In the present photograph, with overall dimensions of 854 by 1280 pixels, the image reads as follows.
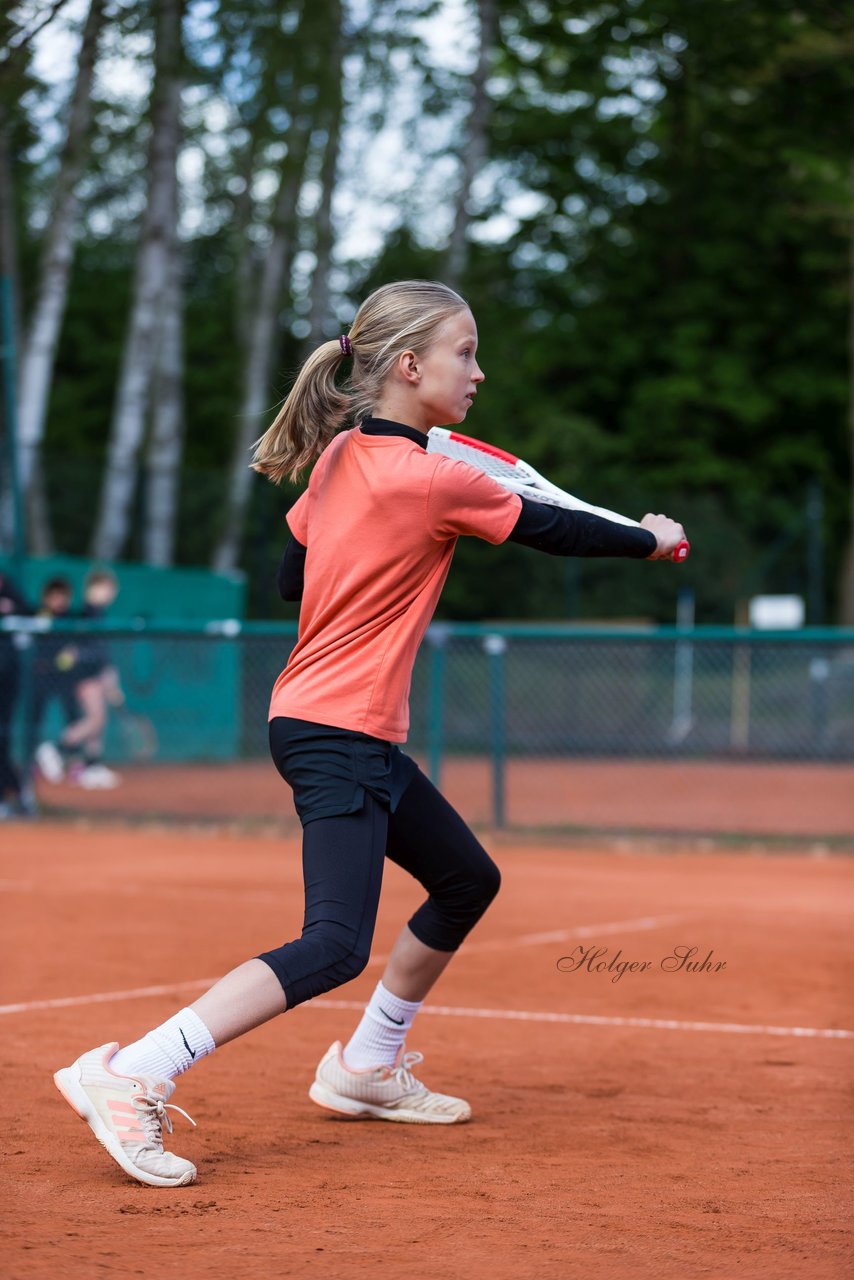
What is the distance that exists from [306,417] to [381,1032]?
1.58 metres

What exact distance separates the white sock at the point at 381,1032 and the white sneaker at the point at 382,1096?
0.07ft

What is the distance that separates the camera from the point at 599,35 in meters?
21.9

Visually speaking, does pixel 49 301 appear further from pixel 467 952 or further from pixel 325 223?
pixel 467 952

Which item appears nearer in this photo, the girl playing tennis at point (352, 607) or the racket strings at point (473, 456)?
the girl playing tennis at point (352, 607)

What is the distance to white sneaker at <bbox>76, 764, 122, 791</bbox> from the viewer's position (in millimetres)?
14445

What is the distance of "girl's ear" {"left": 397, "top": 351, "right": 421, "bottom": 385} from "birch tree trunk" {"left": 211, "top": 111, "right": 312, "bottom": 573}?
1627cm

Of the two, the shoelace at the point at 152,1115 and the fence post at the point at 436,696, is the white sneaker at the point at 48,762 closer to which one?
the fence post at the point at 436,696

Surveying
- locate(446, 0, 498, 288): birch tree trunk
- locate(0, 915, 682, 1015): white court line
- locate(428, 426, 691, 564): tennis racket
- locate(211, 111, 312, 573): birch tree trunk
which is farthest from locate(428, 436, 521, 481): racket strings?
locate(446, 0, 498, 288): birch tree trunk

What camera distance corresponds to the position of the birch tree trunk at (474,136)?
2052cm

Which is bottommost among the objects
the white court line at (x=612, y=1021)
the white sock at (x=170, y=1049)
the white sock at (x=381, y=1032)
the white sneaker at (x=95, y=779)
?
the white sneaker at (x=95, y=779)

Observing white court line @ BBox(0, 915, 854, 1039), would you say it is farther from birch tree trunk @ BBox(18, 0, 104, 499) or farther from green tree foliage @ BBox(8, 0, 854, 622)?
green tree foliage @ BBox(8, 0, 854, 622)

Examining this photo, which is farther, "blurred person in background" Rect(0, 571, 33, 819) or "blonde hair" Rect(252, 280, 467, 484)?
"blurred person in background" Rect(0, 571, 33, 819)

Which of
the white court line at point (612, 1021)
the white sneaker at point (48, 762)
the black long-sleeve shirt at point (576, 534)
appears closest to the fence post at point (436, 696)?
the white sneaker at point (48, 762)

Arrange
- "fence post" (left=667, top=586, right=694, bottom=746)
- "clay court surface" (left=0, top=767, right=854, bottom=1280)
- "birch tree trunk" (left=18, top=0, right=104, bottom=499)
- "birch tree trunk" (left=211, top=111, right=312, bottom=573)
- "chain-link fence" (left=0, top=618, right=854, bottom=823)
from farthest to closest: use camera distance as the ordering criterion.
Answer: "birch tree trunk" (left=211, top=111, right=312, bottom=573), "fence post" (left=667, top=586, right=694, bottom=746), "birch tree trunk" (left=18, top=0, right=104, bottom=499), "chain-link fence" (left=0, top=618, right=854, bottom=823), "clay court surface" (left=0, top=767, right=854, bottom=1280)
